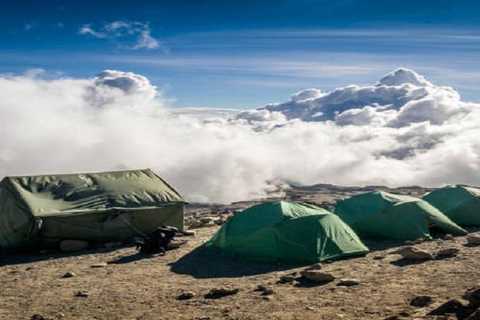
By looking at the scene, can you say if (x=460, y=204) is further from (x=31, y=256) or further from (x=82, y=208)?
(x=31, y=256)

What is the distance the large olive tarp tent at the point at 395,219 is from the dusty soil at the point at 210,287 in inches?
71.2

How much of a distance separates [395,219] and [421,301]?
9.89 meters

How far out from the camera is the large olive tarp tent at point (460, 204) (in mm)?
23953

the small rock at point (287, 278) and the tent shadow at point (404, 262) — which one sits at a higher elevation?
the tent shadow at point (404, 262)

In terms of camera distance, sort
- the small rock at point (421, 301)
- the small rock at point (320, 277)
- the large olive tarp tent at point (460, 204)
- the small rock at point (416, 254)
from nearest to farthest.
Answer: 1. the small rock at point (421, 301)
2. the small rock at point (320, 277)
3. the small rock at point (416, 254)
4. the large olive tarp tent at point (460, 204)

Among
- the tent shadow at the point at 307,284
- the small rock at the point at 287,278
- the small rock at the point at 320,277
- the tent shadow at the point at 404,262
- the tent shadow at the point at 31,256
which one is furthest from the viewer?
the tent shadow at the point at 31,256

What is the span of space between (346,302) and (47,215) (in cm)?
1260

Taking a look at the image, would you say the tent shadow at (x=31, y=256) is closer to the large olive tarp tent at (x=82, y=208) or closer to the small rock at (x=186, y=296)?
the large olive tarp tent at (x=82, y=208)

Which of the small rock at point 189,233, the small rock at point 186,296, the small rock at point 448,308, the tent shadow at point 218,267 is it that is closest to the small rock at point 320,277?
the tent shadow at point 218,267

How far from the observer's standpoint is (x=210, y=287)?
43.1 feet

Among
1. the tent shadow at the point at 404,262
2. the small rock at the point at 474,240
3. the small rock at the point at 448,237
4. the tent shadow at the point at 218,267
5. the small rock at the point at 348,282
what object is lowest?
the tent shadow at the point at 218,267

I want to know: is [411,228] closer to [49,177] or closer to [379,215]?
[379,215]

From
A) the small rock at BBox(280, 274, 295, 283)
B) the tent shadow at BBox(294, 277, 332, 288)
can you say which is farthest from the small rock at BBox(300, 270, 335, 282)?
the small rock at BBox(280, 274, 295, 283)

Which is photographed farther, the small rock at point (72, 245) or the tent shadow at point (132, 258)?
the small rock at point (72, 245)
